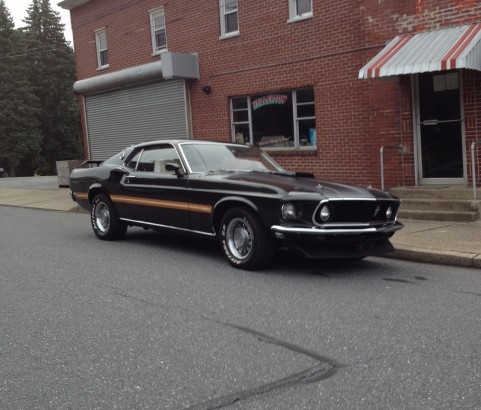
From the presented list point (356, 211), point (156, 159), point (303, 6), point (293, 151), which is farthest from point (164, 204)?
point (303, 6)

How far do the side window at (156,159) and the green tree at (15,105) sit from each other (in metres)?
40.9

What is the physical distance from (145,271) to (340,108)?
23.0 feet

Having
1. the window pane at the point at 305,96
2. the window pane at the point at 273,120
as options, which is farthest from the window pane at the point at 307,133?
the window pane at the point at 305,96

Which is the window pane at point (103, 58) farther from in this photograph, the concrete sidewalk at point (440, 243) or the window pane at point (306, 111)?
the concrete sidewalk at point (440, 243)

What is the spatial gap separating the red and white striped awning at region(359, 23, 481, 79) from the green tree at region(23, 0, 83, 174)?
4317 cm

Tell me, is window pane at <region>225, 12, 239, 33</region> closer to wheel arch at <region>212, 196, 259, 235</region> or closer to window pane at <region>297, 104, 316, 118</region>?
window pane at <region>297, 104, 316, 118</region>

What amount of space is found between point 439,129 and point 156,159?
5.70 metres

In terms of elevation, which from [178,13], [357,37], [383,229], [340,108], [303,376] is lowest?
[303,376]

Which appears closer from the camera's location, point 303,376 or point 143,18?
point 303,376

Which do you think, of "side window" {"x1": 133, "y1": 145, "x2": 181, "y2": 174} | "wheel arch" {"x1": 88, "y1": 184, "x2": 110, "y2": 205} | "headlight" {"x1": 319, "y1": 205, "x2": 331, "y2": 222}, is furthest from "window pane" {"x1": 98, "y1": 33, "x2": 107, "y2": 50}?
"headlight" {"x1": 319, "y1": 205, "x2": 331, "y2": 222}

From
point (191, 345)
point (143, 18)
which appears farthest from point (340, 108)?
point (191, 345)

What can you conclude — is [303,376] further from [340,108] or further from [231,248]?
[340,108]

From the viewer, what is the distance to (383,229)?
6.39 meters

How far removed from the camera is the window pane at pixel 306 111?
12938mm
